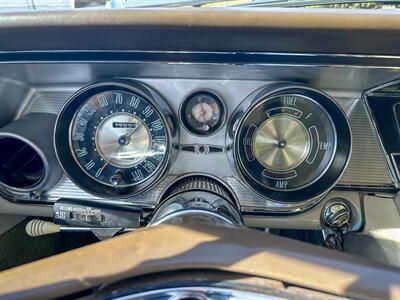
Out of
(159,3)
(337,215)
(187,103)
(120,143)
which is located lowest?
(337,215)

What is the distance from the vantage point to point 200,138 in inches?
59.0

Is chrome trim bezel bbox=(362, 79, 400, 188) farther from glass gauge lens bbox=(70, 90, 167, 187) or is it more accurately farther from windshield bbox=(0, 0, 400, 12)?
glass gauge lens bbox=(70, 90, 167, 187)

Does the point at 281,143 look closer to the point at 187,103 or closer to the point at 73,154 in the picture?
the point at 187,103

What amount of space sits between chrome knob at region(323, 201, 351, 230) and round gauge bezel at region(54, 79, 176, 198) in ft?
1.62

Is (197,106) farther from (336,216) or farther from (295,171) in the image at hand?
(336,216)

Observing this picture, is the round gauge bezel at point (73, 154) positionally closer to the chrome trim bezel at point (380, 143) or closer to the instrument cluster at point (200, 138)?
the instrument cluster at point (200, 138)

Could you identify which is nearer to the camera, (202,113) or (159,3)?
(202,113)

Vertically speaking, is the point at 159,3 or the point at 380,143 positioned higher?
the point at 159,3

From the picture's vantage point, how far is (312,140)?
57.6 inches

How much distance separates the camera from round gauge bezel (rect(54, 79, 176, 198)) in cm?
138

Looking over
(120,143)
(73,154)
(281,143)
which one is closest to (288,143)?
(281,143)

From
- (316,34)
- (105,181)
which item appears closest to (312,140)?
(316,34)

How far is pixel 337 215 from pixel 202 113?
19.3 inches

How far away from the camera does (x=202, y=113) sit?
1467 millimetres
